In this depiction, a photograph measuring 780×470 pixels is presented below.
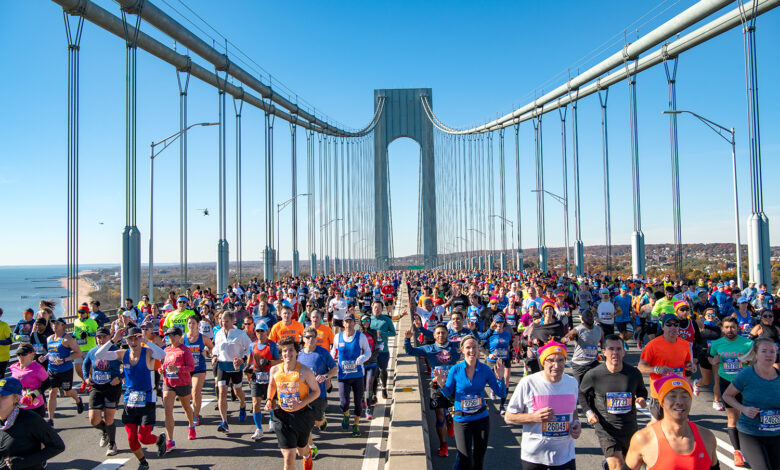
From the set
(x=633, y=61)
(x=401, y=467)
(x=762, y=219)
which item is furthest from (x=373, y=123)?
(x=401, y=467)

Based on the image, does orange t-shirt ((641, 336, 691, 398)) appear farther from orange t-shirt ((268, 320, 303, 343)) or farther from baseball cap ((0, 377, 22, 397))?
baseball cap ((0, 377, 22, 397))

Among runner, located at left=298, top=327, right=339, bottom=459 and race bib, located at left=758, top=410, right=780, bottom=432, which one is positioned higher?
runner, located at left=298, top=327, right=339, bottom=459

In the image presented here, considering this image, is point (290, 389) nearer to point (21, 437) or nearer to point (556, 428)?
point (21, 437)

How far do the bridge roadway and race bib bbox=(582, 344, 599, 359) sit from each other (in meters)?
2.65

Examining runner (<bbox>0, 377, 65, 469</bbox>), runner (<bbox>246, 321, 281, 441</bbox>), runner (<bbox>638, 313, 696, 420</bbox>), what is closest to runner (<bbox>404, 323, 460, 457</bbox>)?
runner (<bbox>246, 321, 281, 441</bbox>)

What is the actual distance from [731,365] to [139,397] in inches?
255

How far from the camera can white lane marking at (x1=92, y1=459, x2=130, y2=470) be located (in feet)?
20.5

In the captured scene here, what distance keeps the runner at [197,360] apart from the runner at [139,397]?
40.1 inches

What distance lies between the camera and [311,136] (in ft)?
169

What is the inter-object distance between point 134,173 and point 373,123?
66.7 meters

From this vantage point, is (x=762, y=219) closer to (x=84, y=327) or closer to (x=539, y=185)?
(x=84, y=327)

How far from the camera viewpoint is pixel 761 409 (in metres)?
4.73

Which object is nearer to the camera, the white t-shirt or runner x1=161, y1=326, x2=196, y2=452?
the white t-shirt

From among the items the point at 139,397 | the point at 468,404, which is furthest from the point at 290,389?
the point at 139,397
